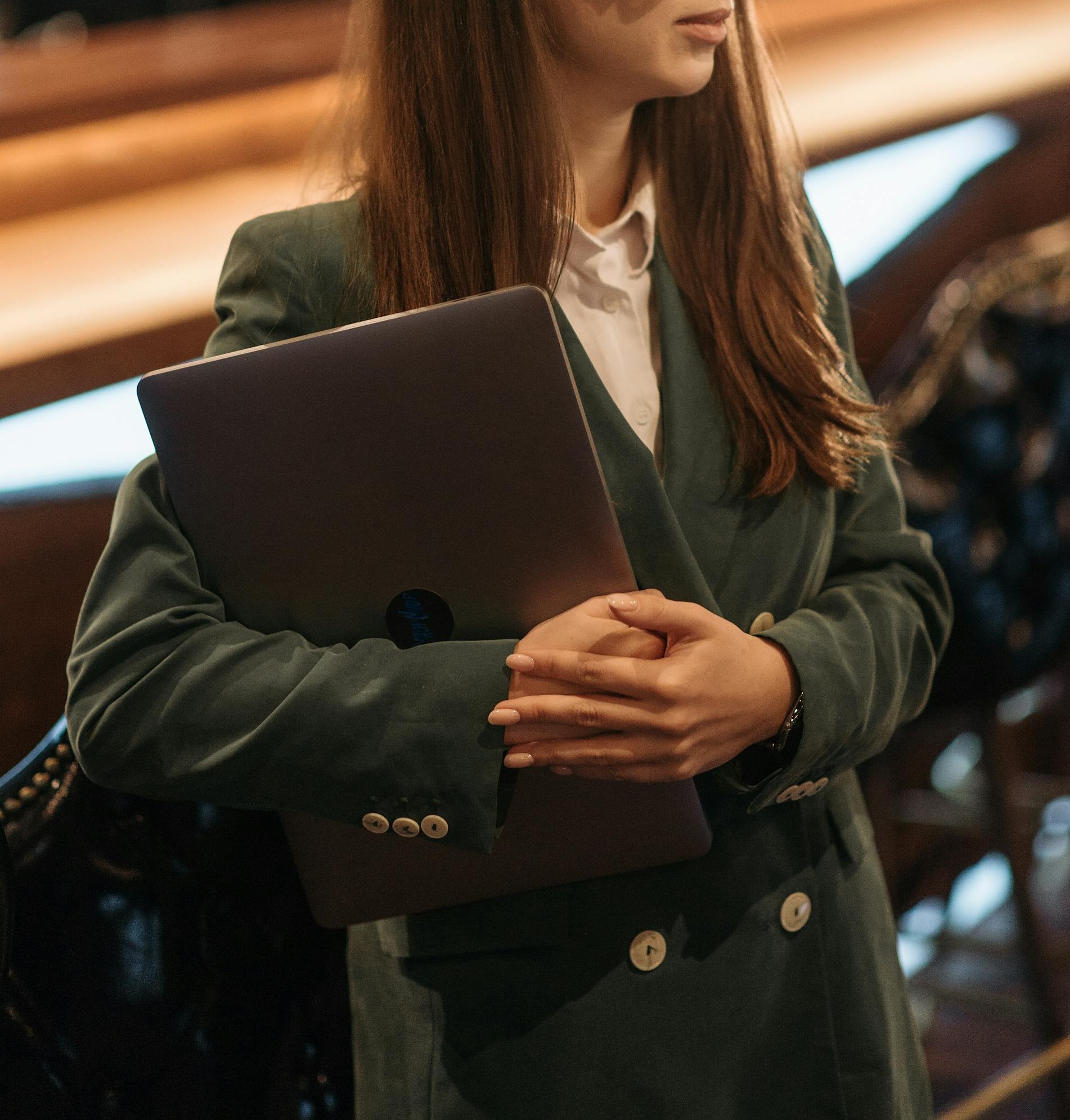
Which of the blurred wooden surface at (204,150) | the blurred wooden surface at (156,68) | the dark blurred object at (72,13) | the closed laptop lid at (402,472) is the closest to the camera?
the closed laptop lid at (402,472)

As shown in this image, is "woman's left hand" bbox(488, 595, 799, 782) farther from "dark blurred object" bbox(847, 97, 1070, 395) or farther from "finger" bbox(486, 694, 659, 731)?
"dark blurred object" bbox(847, 97, 1070, 395)

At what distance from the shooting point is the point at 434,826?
0.80 m

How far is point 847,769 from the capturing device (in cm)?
94

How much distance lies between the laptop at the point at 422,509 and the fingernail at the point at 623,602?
0.07 feet

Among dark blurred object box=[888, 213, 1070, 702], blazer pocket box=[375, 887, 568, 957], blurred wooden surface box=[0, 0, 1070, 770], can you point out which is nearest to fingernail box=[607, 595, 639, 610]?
blazer pocket box=[375, 887, 568, 957]

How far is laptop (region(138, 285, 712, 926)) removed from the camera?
763 mm

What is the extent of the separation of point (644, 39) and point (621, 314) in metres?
0.19

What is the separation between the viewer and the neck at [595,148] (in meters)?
0.93

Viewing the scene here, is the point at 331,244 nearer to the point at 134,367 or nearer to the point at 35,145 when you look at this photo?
the point at 134,367

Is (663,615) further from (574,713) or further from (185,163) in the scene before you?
(185,163)

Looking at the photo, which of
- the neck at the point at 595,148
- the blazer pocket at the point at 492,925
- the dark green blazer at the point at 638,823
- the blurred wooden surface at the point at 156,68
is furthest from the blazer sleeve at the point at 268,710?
the blurred wooden surface at the point at 156,68

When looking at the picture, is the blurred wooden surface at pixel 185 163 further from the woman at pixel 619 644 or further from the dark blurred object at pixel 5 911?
the dark blurred object at pixel 5 911

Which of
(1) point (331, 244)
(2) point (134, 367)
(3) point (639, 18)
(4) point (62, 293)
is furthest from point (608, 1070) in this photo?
(4) point (62, 293)

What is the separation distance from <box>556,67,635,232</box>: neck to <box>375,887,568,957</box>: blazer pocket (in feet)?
1.63
